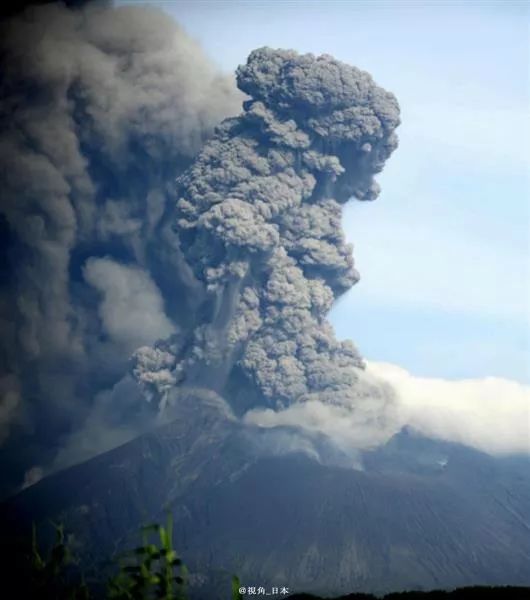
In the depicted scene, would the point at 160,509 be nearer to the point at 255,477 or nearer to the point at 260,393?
the point at 255,477

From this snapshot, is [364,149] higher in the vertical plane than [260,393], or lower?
higher

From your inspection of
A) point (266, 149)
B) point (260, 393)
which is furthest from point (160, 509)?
point (266, 149)

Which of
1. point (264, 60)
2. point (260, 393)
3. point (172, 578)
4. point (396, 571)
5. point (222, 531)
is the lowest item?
point (172, 578)

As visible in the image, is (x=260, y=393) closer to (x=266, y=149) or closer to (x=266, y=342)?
(x=266, y=342)

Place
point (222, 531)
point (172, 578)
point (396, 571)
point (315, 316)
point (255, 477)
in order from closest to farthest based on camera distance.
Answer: point (172, 578) → point (315, 316) → point (396, 571) → point (222, 531) → point (255, 477)

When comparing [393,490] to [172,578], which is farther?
[393,490]

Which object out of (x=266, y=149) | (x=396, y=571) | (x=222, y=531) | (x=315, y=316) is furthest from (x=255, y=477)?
(x=266, y=149)

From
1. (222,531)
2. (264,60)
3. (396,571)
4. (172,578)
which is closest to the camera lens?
(172,578)
